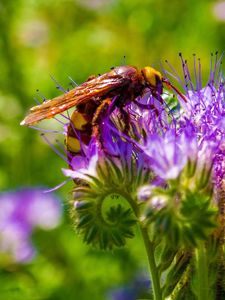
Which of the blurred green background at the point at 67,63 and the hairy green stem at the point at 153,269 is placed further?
the blurred green background at the point at 67,63

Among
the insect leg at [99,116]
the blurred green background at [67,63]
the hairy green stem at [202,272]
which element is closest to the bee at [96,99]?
the insect leg at [99,116]

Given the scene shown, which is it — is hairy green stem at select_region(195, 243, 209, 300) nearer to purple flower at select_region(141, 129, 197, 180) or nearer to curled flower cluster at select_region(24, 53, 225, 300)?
curled flower cluster at select_region(24, 53, 225, 300)

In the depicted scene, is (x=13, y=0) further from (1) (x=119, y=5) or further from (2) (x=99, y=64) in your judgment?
(1) (x=119, y=5)

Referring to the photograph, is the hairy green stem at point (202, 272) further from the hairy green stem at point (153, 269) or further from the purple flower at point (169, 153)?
the purple flower at point (169, 153)

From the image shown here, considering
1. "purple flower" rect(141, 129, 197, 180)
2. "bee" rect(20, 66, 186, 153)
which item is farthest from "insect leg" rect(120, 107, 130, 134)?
"purple flower" rect(141, 129, 197, 180)

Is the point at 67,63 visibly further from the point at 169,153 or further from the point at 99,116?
the point at 169,153

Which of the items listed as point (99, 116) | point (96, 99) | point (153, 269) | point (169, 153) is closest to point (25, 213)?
point (96, 99)
